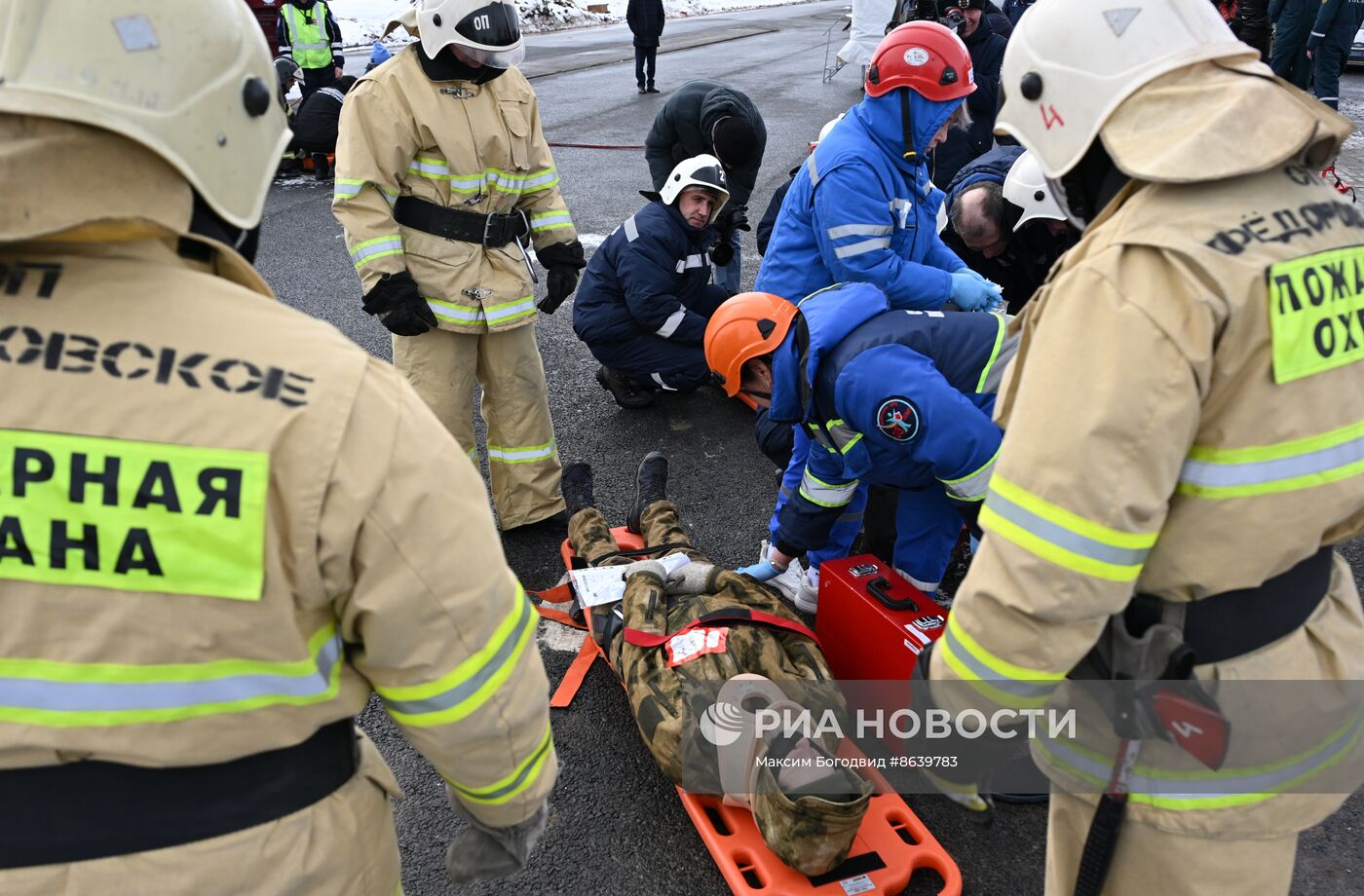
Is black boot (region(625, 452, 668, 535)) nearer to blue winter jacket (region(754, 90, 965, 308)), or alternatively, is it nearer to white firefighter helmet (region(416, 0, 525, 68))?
blue winter jacket (region(754, 90, 965, 308))

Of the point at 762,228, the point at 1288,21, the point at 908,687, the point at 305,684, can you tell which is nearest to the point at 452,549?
the point at 305,684

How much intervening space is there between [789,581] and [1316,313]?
2.52 meters

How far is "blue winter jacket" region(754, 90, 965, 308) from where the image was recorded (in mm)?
3787

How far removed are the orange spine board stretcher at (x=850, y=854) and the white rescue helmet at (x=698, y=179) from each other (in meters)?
2.99

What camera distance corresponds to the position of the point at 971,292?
4109 millimetres

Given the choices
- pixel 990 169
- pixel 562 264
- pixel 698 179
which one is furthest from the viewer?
pixel 698 179

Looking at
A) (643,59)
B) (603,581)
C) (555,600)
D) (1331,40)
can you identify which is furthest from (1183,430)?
(643,59)

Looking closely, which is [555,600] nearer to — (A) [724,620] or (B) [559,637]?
(B) [559,637]

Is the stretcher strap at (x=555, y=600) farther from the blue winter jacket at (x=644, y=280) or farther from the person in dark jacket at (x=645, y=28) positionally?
the person in dark jacket at (x=645, y=28)

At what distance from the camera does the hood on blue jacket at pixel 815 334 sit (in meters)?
2.98

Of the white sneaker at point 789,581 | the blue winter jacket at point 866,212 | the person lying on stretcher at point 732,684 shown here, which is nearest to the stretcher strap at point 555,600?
the person lying on stretcher at point 732,684

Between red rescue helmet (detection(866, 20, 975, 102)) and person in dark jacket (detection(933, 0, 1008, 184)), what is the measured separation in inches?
115

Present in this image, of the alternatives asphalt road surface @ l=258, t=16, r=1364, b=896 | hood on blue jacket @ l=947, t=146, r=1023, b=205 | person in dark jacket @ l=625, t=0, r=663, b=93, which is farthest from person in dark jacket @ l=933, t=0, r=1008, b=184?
person in dark jacket @ l=625, t=0, r=663, b=93

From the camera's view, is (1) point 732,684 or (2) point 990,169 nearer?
(1) point 732,684
